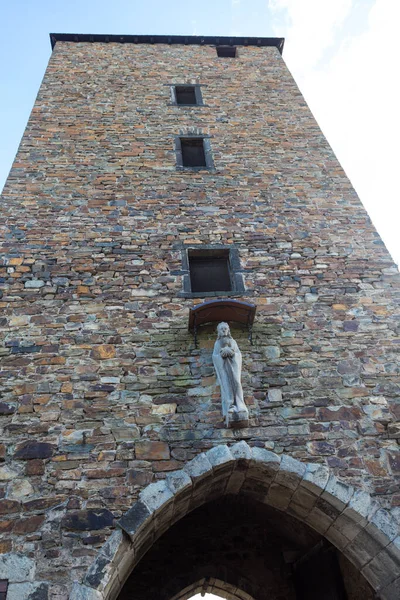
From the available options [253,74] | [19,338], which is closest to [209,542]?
[19,338]

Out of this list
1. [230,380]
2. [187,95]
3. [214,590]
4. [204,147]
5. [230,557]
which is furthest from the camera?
[187,95]

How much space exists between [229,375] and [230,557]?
9.87 ft

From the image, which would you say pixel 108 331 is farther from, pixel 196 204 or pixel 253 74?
pixel 253 74

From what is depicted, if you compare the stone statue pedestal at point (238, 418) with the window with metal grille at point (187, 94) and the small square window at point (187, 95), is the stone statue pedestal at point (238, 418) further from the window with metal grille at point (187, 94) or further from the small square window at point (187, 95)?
the window with metal grille at point (187, 94)

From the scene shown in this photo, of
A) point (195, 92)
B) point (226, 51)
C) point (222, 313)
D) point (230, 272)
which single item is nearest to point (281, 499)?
point (222, 313)

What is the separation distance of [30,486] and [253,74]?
890 cm

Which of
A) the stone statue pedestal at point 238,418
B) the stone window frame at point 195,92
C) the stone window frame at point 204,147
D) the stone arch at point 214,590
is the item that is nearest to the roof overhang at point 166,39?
the stone window frame at point 195,92

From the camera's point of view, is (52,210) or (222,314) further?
(52,210)

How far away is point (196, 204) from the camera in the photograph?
7043 millimetres

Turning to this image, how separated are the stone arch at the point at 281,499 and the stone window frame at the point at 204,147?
445 centimetres

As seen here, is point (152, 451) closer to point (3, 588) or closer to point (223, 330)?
point (223, 330)

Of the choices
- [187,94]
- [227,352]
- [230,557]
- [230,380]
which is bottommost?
[230,557]

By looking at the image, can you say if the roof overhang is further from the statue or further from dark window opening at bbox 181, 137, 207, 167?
the statue

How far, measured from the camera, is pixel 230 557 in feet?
21.5
